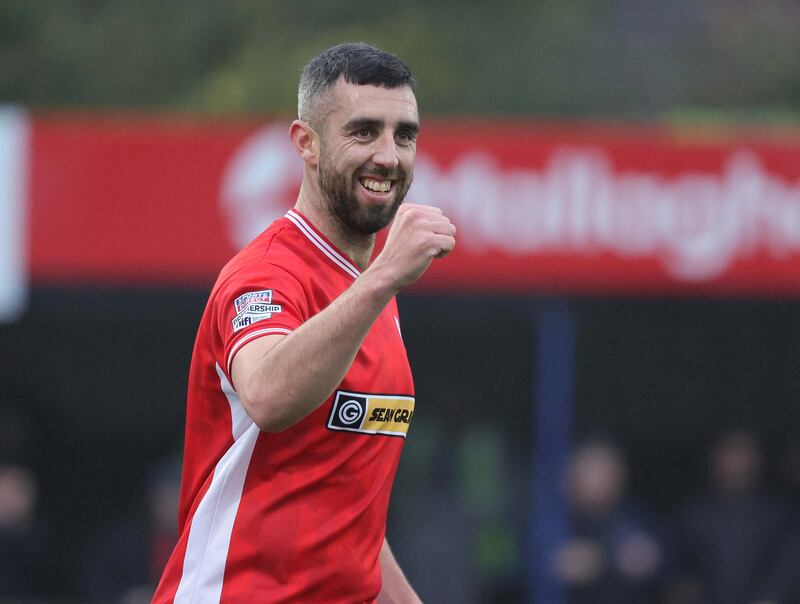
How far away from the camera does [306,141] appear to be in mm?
3393

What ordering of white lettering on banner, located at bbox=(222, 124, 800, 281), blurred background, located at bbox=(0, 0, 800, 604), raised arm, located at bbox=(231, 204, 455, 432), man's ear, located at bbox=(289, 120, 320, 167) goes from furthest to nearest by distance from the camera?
white lettering on banner, located at bbox=(222, 124, 800, 281) < blurred background, located at bbox=(0, 0, 800, 604) < man's ear, located at bbox=(289, 120, 320, 167) < raised arm, located at bbox=(231, 204, 455, 432)

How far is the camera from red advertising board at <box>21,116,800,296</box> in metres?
7.99

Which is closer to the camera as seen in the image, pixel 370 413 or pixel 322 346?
pixel 322 346

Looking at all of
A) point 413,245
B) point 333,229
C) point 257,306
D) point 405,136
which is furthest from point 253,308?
point 405,136

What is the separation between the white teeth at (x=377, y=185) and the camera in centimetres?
327

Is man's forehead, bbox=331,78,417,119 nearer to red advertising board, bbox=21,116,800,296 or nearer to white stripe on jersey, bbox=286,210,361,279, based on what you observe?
white stripe on jersey, bbox=286,210,361,279

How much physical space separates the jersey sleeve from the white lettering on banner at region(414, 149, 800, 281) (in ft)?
16.7

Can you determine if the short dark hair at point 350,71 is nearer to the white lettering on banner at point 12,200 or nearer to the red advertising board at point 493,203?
the red advertising board at point 493,203

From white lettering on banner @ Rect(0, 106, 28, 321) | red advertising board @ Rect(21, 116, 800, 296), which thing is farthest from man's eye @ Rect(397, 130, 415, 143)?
white lettering on banner @ Rect(0, 106, 28, 321)

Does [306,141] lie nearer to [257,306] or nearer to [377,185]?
[377,185]

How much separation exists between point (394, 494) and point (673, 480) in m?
2.07

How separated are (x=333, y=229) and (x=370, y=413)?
44 cm

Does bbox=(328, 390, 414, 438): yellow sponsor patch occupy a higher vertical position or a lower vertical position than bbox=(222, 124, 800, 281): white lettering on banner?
lower

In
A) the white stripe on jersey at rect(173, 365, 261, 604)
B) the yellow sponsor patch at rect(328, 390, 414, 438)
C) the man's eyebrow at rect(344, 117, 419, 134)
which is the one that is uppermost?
the man's eyebrow at rect(344, 117, 419, 134)
